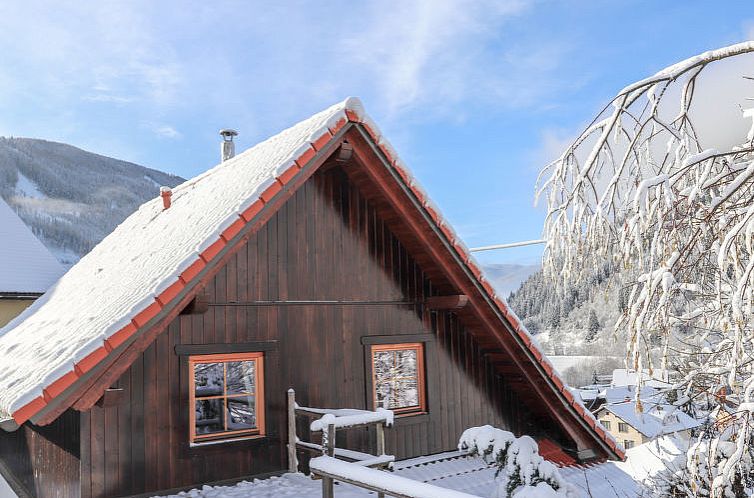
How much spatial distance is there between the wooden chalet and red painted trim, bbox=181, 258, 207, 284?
0.02 meters

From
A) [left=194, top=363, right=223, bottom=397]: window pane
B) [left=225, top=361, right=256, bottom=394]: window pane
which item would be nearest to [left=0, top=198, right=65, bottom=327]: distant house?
[left=194, top=363, right=223, bottom=397]: window pane

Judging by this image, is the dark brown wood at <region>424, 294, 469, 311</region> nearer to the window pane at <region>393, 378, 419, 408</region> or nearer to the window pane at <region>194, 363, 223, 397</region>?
the window pane at <region>393, 378, 419, 408</region>

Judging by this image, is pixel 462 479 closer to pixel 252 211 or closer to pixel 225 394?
pixel 225 394

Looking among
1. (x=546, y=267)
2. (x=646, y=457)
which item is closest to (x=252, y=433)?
(x=546, y=267)

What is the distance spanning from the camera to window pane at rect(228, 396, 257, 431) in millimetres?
7594

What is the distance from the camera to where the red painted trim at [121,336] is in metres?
5.47

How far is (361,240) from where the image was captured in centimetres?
844

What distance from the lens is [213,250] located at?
6.20 metres

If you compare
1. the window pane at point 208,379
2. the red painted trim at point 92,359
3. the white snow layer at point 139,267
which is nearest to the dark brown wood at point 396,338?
the window pane at point 208,379

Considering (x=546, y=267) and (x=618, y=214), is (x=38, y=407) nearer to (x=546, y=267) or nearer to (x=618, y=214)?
(x=546, y=267)

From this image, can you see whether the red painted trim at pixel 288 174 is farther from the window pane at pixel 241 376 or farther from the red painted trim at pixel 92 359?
the red painted trim at pixel 92 359

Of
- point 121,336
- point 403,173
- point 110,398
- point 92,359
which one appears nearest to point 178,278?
point 121,336

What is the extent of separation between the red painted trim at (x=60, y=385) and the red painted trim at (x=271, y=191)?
7.78ft

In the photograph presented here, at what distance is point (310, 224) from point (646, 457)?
5892mm
